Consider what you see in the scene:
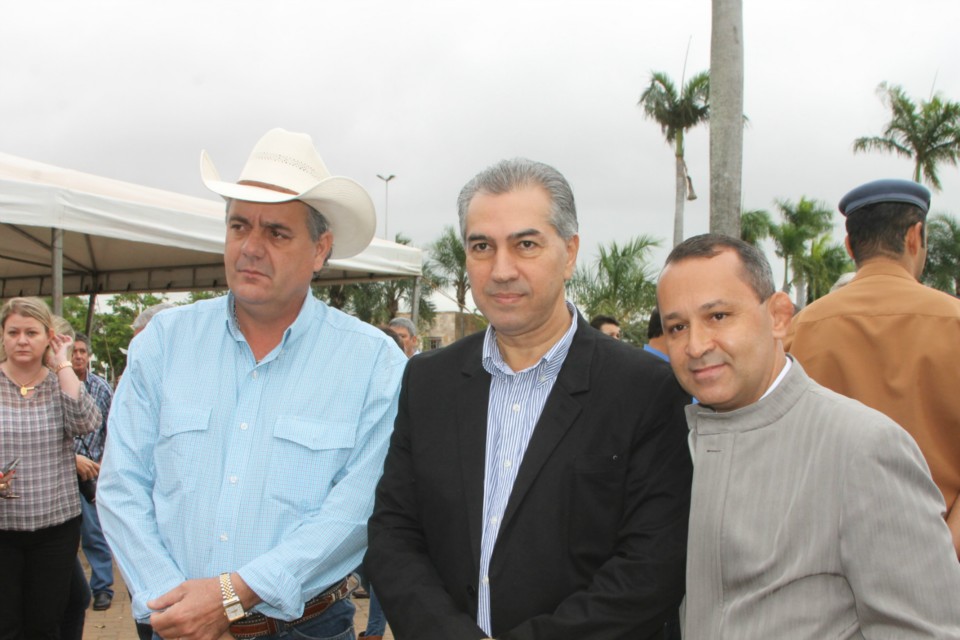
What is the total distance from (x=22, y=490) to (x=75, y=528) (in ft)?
1.15

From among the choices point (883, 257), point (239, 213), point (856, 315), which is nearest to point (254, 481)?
point (239, 213)

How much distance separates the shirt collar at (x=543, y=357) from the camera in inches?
82.1

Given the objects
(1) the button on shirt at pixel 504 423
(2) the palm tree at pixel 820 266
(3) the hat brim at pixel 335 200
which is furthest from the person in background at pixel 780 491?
(2) the palm tree at pixel 820 266

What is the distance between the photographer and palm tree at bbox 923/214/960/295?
33.7 meters

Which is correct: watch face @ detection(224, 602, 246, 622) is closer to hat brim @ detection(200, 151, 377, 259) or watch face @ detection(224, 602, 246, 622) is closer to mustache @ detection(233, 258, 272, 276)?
mustache @ detection(233, 258, 272, 276)

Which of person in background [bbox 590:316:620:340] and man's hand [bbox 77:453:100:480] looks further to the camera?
person in background [bbox 590:316:620:340]

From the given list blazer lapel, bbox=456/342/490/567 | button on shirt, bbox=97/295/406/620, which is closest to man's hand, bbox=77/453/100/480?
button on shirt, bbox=97/295/406/620

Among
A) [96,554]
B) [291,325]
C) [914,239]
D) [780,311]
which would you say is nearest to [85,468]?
[96,554]

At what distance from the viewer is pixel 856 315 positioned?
8.04 feet

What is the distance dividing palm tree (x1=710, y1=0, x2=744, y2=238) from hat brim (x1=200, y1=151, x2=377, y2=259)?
5000mm

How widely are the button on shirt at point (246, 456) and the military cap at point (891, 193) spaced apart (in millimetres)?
1655

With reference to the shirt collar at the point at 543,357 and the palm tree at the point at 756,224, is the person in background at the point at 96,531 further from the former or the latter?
the palm tree at the point at 756,224

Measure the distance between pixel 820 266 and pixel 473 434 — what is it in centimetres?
3466

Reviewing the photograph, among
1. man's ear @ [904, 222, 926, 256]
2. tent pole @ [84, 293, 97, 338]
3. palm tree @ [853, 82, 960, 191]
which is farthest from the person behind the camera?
palm tree @ [853, 82, 960, 191]
